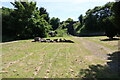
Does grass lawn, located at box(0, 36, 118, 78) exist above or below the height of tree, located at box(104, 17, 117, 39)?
below

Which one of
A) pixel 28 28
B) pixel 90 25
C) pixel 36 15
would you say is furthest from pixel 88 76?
pixel 90 25

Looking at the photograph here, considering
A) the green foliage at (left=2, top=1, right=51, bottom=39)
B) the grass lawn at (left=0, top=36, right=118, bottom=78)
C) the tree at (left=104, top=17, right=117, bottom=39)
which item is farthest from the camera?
the green foliage at (left=2, top=1, right=51, bottom=39)

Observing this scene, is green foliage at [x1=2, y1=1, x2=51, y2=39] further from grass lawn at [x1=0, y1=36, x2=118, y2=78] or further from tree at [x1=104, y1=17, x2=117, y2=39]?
grass lawn at [x1=0, y1=36, x2=118, y2=78]

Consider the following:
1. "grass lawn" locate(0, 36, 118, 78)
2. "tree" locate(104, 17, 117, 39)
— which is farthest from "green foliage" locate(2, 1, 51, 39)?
"grass lawn" locate(0, 36, 118, 78)

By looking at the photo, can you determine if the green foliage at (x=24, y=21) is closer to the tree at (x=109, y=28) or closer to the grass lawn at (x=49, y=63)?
the tree at (x=109, y=28)

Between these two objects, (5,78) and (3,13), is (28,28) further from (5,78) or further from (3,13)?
(5,78)

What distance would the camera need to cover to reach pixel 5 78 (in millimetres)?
3098

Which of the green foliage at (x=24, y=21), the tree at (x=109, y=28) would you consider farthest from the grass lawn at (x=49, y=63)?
the green foliage at (x=24, y=21)

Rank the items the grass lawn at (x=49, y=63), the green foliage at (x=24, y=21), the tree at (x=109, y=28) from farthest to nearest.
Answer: the green foliage at (x=24, y=21) < the tree at (x=109, y=28) < the grass lawn at (x=49, y=63)

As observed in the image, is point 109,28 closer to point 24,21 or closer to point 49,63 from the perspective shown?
point 49,63

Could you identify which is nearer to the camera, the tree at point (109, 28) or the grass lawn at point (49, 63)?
the grass lawn at point (49, 63)

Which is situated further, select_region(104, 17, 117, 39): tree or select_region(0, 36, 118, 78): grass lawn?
select_region(104, 17, 117, 39): tree

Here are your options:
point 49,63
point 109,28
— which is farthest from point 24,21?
point 49,63

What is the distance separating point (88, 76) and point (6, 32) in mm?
26730
